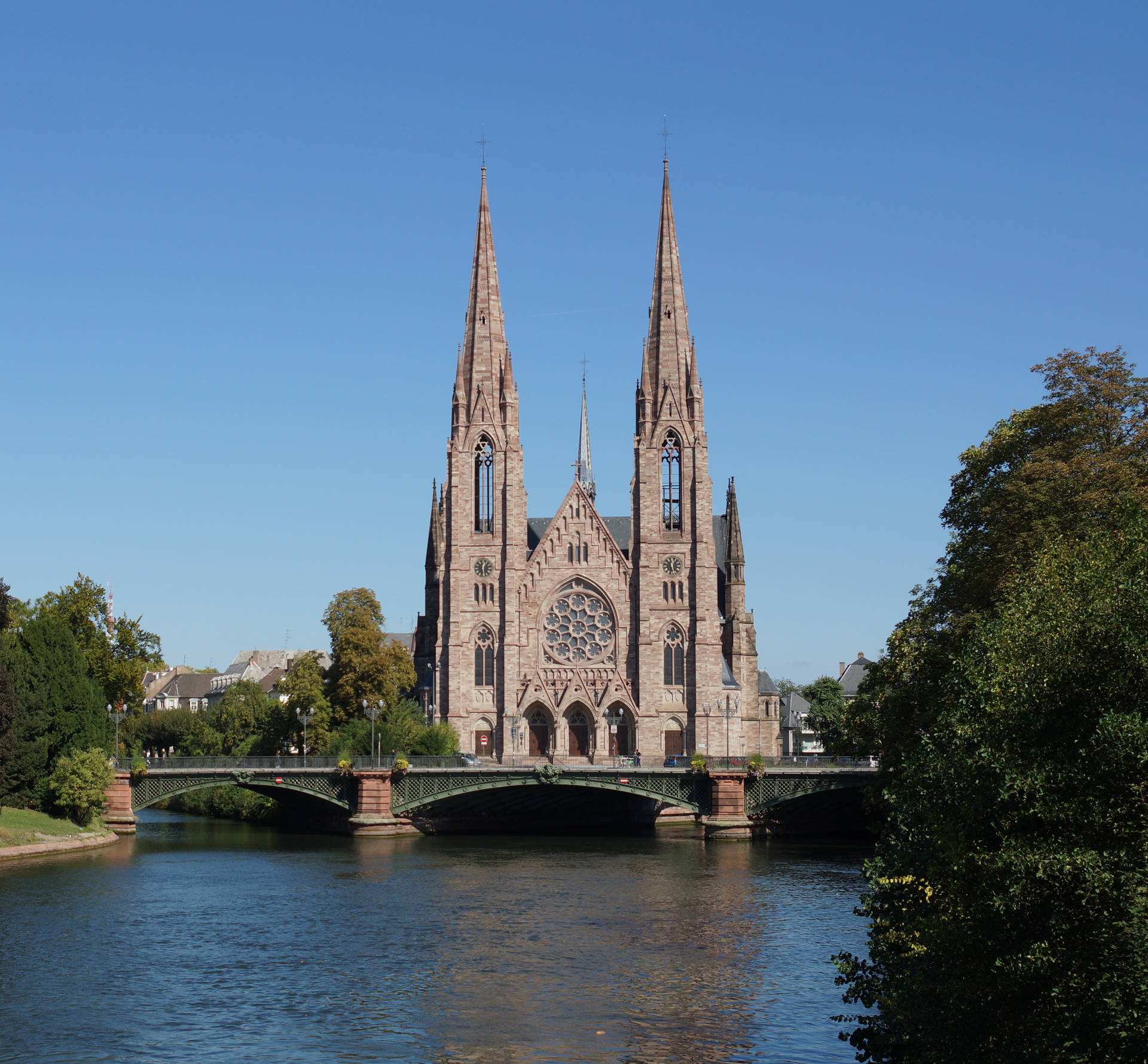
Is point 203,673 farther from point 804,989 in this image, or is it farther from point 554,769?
point 804,989

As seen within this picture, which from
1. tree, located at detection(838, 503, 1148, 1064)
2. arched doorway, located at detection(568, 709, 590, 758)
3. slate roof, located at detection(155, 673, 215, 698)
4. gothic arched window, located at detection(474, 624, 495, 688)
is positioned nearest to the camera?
tree, located at detection(838, 503, 1148, 1064)

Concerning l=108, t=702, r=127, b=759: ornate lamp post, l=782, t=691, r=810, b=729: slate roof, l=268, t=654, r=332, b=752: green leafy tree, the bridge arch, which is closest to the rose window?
l=268, t=654, r=332, b=752: green leafy tree

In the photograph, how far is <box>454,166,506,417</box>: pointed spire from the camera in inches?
3974

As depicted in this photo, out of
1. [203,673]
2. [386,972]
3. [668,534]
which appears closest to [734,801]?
[668,534]

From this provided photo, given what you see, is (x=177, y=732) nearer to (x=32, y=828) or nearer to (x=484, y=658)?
(x=484, y=658)

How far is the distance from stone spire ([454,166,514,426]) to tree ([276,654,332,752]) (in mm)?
20583

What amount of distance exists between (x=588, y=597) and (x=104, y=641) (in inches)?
1266

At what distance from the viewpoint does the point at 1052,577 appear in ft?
75.3

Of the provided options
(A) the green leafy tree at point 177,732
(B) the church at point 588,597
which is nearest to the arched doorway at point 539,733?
(B) the church at point 588,597

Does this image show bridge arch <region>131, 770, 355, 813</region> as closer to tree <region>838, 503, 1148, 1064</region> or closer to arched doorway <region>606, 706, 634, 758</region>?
arched doorway <region>606, 706, 634, 758</region>

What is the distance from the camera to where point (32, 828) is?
63.2 meters

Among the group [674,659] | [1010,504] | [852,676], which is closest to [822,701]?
[852,676]

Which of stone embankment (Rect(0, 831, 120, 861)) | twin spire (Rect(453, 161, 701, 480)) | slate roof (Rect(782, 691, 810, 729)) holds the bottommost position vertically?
stone embankment (Rect(0, 831, 120, 861))

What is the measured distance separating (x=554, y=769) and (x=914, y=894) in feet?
171
